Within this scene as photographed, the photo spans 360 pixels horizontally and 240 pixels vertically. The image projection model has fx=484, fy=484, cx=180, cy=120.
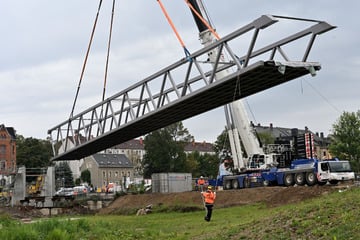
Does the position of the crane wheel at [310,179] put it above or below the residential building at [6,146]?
below

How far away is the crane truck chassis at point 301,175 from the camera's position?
31.4m

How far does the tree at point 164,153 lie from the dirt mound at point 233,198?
159ft

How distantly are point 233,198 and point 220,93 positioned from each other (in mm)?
13349

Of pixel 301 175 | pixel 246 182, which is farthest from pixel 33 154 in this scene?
pixel 301 175

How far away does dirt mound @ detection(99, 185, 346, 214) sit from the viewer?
1053 inches

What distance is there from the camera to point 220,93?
2052 cm

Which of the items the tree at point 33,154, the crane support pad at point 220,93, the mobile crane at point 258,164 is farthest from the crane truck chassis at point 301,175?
the tree at point 33,154

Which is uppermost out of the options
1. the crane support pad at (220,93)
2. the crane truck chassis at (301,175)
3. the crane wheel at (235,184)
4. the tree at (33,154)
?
the tree at (33,154)

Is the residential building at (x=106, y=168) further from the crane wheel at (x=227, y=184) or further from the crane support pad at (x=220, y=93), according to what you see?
the crane support pad at (x=220, y=93)

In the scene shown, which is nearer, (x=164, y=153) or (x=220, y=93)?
(x=220, y=93)

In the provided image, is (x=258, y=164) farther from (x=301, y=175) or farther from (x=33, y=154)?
(x=33, y=154)

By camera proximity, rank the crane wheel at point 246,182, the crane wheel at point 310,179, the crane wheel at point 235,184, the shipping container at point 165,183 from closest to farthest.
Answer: the crane wheel at point 310,179 → the crane wheel at point 246,182 → the crane wheel at point 235,184 → the shipping container at point 165,183

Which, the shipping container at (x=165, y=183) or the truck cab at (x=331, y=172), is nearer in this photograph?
the truck cab at (x=331, y=172)

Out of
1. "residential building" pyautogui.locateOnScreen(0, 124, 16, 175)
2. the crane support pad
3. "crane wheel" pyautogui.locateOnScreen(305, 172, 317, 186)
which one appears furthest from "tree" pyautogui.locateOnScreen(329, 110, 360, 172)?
"residential building" pyautogui.locateOnScreen(0, 124, 16, 175)
